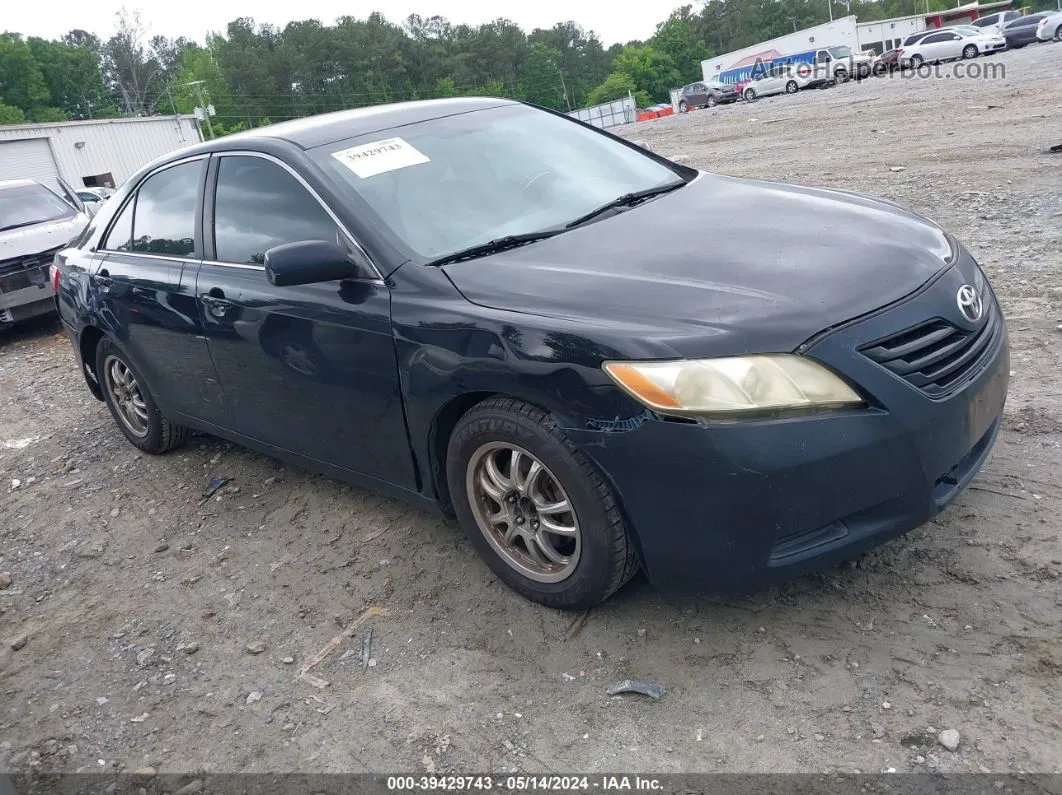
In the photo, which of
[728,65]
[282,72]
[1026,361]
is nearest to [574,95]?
[282,72]

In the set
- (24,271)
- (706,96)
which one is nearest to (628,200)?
(24,271)

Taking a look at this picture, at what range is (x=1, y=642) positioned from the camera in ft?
12.3

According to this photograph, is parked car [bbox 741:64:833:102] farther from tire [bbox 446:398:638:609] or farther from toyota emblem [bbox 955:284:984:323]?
tire [bbox 446:398:638:609]

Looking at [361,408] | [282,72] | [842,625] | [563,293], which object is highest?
[282,72]

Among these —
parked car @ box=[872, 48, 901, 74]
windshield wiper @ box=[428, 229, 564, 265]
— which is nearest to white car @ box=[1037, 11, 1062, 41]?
parked car @ box=[872, 48, 901, 74]

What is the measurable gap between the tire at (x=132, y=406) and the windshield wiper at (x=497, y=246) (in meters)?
2.57

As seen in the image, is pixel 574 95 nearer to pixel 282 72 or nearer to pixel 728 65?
pixel 282 72

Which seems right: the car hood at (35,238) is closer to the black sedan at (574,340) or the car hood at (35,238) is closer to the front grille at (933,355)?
the black sedan at (574,340)

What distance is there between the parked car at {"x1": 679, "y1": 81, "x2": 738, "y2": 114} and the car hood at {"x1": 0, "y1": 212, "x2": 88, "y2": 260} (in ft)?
127

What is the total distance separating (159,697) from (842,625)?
2.31 metres

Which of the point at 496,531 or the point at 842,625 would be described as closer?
A: the point at 842,625

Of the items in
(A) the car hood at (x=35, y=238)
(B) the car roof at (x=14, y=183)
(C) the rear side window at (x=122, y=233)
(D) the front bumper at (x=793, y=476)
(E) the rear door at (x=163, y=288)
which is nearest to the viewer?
(D) the front bumper at (x=793, y=476)

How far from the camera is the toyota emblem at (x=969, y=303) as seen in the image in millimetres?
2864

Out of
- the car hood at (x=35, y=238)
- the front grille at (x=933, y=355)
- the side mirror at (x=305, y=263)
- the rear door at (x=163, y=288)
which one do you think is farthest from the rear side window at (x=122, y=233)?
the car hood at (x=35, y=238)
